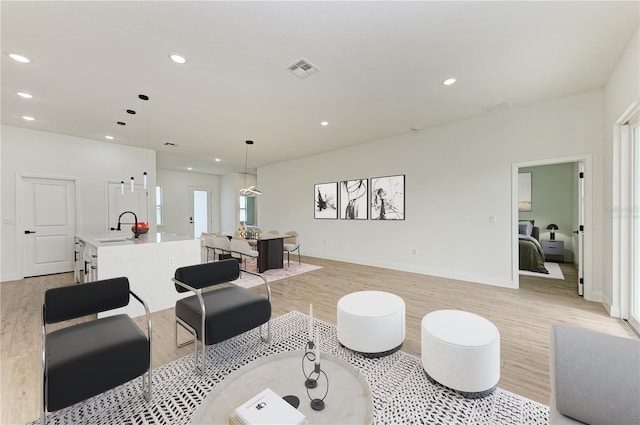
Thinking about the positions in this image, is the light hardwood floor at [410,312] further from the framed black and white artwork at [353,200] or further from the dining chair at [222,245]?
the dining chair at [222,245]

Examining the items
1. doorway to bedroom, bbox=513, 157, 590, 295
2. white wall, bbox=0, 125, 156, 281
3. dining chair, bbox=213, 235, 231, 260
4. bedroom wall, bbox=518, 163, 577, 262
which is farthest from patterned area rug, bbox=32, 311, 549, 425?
bedroom wall, bbox=518, 163, 577, 262

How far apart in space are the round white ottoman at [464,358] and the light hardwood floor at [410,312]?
348 mm

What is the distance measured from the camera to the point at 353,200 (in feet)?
21.5

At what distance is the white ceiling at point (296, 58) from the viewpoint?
215 cm

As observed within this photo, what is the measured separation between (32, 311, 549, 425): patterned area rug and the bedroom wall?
6.37 m

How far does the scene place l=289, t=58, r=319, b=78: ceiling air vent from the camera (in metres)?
2.85

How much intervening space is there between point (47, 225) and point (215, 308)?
571cm

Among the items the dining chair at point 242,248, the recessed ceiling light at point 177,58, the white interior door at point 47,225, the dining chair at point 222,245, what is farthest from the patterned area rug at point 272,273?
the white interior door at point 47,225

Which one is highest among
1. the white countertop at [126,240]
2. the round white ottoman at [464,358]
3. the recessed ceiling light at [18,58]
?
the recessed ceiling light at [18,58]

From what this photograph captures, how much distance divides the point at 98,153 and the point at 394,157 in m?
6.82

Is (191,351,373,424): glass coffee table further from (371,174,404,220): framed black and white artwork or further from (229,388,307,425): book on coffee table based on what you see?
(371,174,404,220): framed black and white artwork

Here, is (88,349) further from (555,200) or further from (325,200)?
(555,200)

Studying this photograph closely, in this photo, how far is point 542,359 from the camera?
2.27m

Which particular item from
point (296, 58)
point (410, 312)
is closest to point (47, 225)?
point (296, 58)
